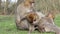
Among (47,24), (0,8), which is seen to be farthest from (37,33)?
(0,8)

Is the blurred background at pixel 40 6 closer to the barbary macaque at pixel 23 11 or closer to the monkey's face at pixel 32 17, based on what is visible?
the barbary macaque at pixel 23 11

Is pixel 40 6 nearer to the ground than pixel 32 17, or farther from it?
nearer to the ground

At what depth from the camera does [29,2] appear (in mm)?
5770

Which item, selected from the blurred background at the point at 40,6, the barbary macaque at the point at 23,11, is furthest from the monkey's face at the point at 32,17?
the blurred background at the point at 40,6

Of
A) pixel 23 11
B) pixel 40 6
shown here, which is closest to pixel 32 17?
pixel 23 11

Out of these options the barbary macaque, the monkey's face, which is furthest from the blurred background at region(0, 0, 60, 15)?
the monkey's face

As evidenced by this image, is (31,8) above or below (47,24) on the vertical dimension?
above

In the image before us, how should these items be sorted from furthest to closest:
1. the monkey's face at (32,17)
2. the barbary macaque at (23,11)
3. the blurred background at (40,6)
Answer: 1. the blurred background at (40,6)
2. the barbary macaque at (23,11)
3. the monkey's face at (32,17)

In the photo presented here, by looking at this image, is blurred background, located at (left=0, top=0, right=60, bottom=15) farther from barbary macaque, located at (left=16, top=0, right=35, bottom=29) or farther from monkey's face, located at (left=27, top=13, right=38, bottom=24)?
monkey's face, located at (left=27, top=13, right=38, bottom=24)

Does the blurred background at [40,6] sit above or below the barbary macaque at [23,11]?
below

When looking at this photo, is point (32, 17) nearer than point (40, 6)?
Yes

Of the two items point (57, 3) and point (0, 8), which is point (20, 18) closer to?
point (57, 3)

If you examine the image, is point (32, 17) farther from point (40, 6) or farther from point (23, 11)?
point (40, 6)

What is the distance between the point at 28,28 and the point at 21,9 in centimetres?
55
